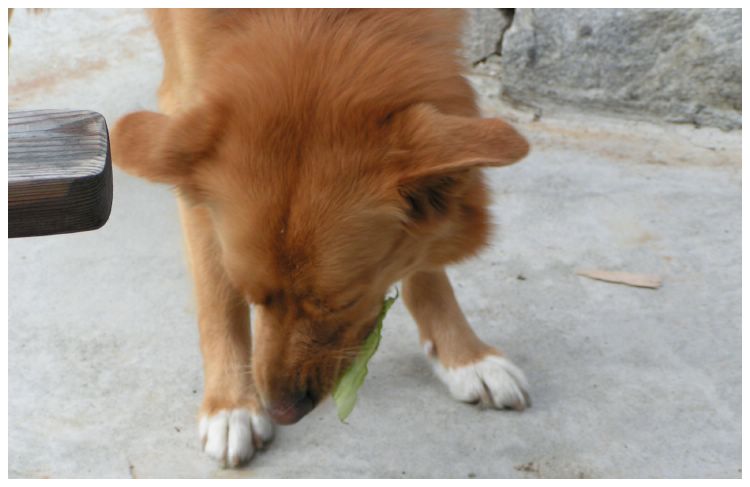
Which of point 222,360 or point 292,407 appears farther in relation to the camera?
point 222,360

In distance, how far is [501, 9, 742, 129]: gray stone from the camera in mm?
5566

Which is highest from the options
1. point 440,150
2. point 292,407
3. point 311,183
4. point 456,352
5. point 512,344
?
point 440,150

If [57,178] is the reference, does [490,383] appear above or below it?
below

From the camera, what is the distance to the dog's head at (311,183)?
2.54 meters

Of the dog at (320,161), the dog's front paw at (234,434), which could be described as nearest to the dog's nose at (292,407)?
the dog at (320,161)

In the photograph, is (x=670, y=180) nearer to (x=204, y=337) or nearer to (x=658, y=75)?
(x=658, y=75)

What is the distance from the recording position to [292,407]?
294 centimetres

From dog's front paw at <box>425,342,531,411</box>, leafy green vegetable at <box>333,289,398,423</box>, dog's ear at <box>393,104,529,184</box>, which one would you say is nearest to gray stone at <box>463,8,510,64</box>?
dog's front paw at <box>425,342,531,411</box>

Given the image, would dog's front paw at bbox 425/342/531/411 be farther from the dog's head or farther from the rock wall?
the rock wall

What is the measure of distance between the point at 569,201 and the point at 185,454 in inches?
102

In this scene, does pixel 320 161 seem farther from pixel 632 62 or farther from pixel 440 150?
pixel 632 62

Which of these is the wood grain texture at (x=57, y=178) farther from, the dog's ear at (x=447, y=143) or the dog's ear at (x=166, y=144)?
the dog's ear at (x=447, y=143)

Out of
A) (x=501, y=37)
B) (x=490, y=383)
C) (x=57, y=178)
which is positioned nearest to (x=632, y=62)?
(x=501, y=37)

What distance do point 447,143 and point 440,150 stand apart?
0.03m
